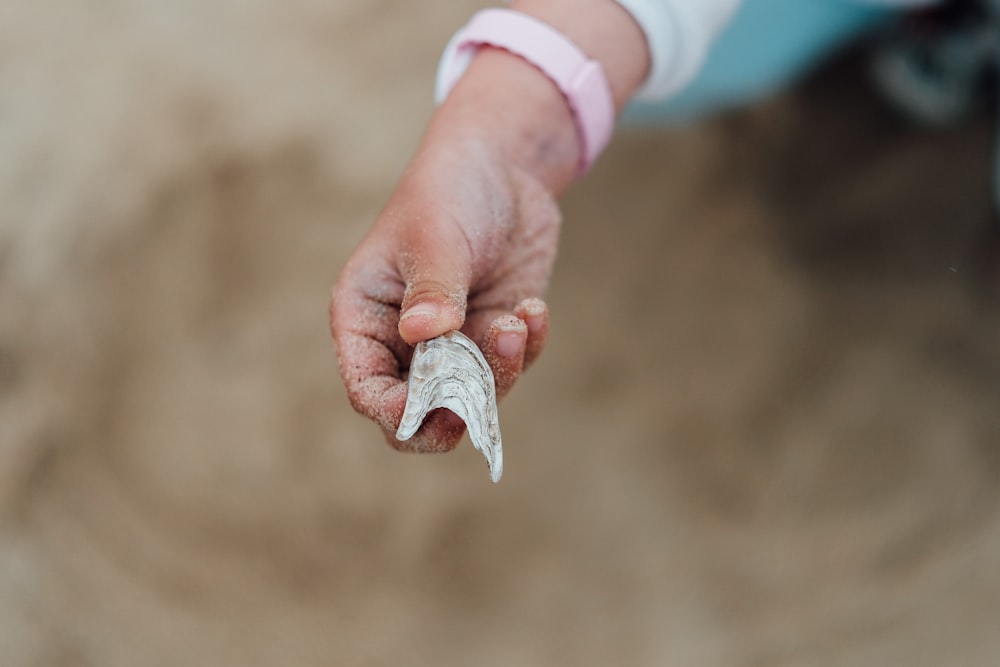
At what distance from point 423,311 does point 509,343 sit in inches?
2.9

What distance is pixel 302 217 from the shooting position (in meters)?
1.53

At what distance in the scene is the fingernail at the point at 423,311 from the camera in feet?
2.15

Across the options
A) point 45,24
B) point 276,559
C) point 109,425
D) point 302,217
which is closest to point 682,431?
point 276,559

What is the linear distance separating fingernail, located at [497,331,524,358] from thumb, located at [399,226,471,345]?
0.11ft

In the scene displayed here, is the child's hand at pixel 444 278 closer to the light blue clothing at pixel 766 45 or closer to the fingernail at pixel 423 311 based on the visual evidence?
the fingernail at pixel 423 311

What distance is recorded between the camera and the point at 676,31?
2.98 feet

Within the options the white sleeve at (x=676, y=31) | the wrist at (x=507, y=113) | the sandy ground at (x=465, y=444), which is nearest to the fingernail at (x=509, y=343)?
the wrist at (x=507, y=113)

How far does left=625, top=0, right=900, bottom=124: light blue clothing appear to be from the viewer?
119cm

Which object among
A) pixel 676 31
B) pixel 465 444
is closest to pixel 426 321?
pixel 676 31

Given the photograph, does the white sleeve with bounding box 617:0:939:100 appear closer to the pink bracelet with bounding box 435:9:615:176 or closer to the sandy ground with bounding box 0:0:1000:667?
the pink bracelet with bounding box 435:9:615:176

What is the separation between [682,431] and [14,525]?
95 cm

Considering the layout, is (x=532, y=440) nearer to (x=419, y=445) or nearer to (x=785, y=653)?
(x=785, y=653)

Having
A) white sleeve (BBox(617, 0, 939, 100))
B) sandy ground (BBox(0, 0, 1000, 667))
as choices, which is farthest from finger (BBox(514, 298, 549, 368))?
sandy ground (BBox(0, 0, 1000, 667))

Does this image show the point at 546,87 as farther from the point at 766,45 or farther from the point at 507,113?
the point at 766,45
